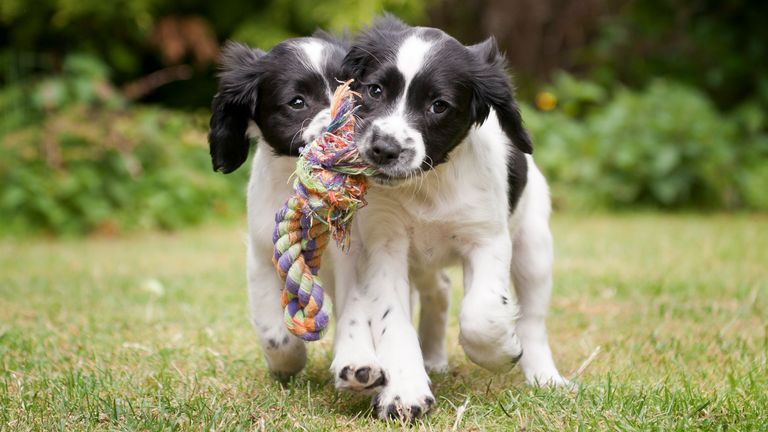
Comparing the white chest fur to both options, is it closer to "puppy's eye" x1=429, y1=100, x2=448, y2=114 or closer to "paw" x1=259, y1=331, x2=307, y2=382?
"puppy's eye" x1=429, y1=100, x2=448, y2=114

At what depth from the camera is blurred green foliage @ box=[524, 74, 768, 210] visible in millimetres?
8742

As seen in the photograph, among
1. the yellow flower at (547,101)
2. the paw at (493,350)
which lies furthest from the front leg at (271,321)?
the yellow flower at (547,101)

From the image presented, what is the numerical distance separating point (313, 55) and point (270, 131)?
0.29 meters

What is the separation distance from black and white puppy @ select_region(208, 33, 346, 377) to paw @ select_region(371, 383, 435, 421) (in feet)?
1.66

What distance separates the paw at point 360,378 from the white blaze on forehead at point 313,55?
989 mm

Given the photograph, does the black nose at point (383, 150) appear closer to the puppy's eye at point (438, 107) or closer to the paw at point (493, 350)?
the puppy's eye at point (438, 107)

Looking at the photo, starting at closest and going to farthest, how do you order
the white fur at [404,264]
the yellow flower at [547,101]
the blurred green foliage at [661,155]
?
the white fur at [404,264], the blurred green foliage at [661,155], the yellow flower at [547,101]

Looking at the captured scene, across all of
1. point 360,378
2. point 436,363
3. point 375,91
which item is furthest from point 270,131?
point 436,363

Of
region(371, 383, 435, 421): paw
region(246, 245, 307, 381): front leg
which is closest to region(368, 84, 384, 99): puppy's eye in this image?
region(246, 245, 307, 381): front leg

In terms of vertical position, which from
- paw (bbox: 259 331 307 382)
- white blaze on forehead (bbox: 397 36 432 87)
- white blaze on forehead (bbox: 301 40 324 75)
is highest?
white blaze on forehead (bbox: 397 36 432 87)

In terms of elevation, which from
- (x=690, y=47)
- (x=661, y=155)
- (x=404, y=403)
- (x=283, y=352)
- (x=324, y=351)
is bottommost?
(x=661, y=155)

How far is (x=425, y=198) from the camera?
9.99 ft

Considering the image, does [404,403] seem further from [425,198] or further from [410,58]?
[410,58]

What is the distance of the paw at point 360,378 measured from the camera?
9.02 ft
